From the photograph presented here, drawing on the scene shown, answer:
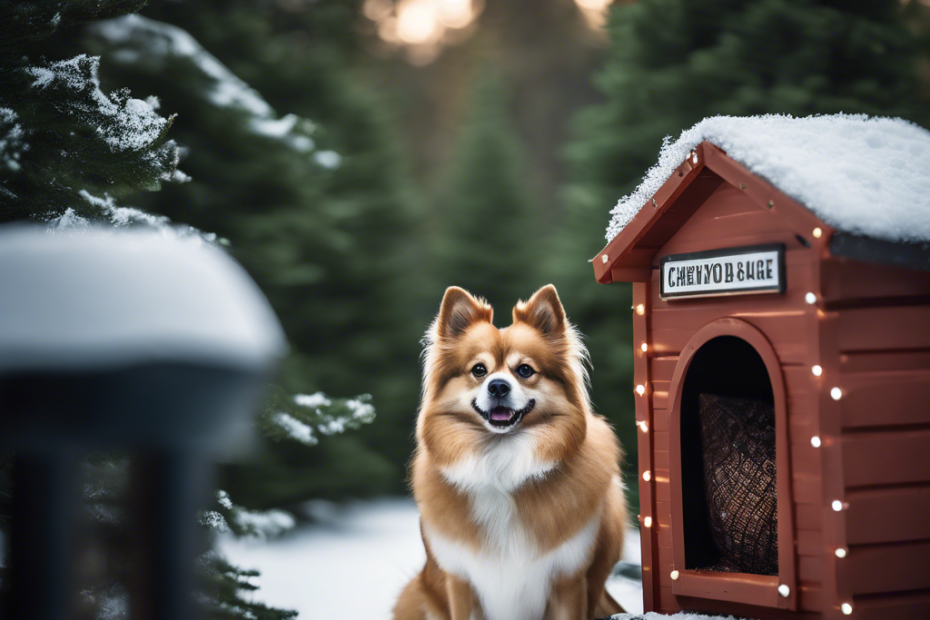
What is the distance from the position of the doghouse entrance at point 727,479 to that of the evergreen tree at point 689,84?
225 centimetres

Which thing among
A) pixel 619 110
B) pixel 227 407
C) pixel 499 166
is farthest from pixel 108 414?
pixel 499 166

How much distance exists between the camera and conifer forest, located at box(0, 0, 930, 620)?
2.90 meters

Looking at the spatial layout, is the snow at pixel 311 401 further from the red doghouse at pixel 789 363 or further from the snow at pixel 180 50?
the snow at pixel 180 50

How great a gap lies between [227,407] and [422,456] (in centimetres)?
292

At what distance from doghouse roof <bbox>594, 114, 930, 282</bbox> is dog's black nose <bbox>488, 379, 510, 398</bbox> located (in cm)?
71

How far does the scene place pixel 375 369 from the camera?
896cm

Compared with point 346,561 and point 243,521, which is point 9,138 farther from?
point 346,561

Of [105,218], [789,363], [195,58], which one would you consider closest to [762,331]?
[789,363]

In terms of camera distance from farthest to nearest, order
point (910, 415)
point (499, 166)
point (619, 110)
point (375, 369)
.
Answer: point (499, 166) → point (375, 369) → point (619, 110) → point (910, 415)

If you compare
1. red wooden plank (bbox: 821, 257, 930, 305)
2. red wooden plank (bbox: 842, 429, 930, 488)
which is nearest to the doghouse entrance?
red wooden plank (bbox: 842, 429, 930, 488)

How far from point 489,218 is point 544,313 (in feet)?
21.3

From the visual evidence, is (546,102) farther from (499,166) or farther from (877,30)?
(877,30)

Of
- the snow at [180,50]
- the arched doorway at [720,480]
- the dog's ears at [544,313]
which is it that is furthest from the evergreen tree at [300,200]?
the arched doorway at [720,480]

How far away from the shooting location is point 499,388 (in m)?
2.99
